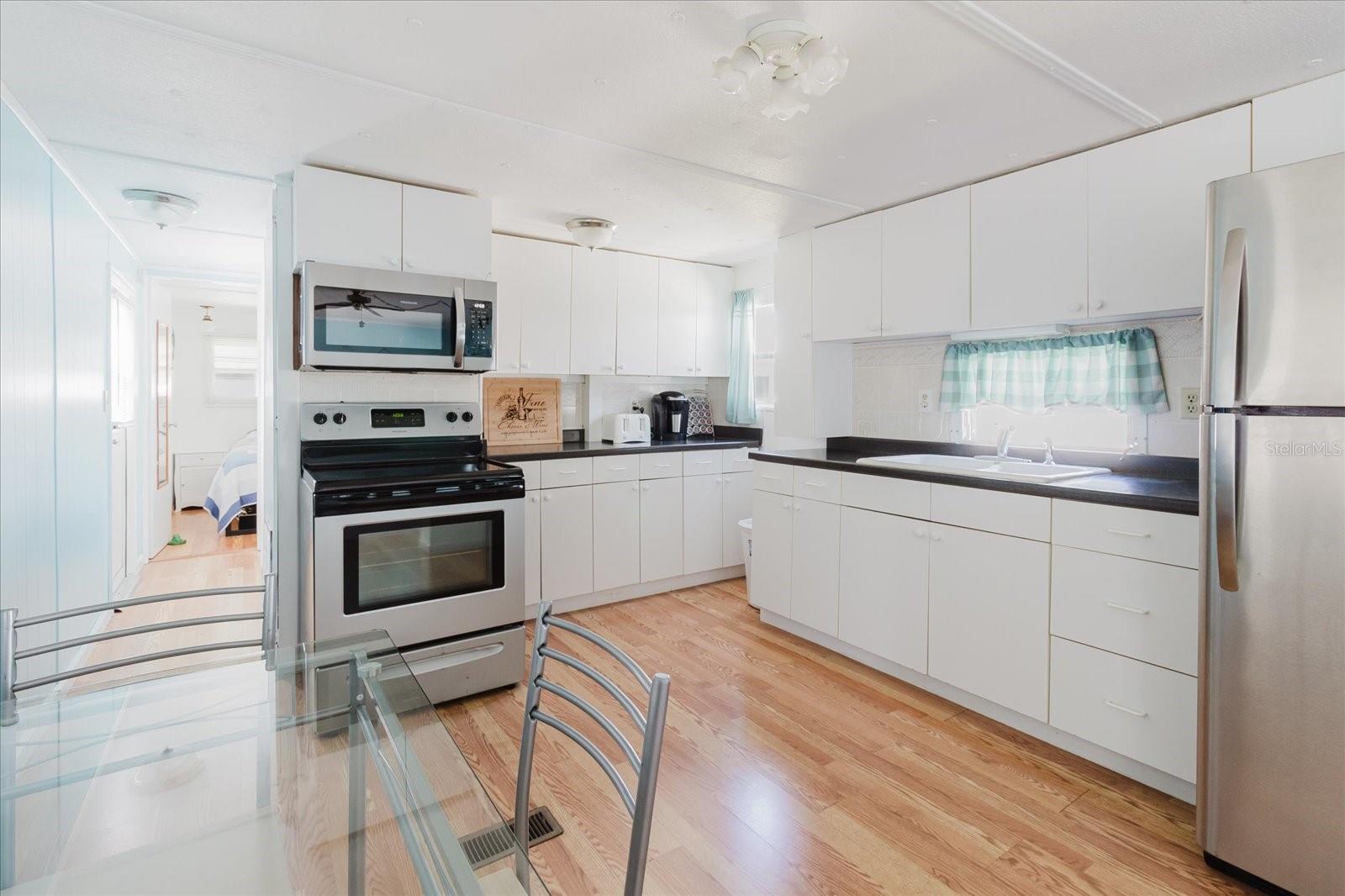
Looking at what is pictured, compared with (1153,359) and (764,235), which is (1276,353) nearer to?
(1153,359)

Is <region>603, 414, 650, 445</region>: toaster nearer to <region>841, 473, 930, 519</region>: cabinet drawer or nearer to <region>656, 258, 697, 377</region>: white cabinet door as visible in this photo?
<region>656, 258, 697, 377</region>: white cabinet door

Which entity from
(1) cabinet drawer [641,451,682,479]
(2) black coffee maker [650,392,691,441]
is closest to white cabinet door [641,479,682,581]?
(1) cabinet drawer [641,451,682,479]

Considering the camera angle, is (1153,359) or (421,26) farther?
(1153,359)

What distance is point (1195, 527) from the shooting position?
2.00 metres

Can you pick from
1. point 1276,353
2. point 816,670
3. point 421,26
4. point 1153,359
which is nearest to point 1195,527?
point 1276,353

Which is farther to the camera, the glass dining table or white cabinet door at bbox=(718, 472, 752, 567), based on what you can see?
white cabinet door at bbox=(718, 472, 752, 567)

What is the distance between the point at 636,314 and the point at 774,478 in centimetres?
158

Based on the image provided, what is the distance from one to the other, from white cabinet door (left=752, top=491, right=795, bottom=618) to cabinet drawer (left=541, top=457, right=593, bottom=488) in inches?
→ 38.7

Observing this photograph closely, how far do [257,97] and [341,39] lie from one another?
560mm

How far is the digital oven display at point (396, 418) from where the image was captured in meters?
3.13

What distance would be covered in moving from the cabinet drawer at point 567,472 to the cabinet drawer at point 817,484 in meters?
1.21

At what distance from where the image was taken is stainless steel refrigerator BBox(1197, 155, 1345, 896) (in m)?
1.56

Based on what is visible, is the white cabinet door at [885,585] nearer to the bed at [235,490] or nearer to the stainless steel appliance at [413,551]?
the stainless steel appliance at [413,551]

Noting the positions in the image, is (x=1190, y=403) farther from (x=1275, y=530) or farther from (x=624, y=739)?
(x=624, y=739)
